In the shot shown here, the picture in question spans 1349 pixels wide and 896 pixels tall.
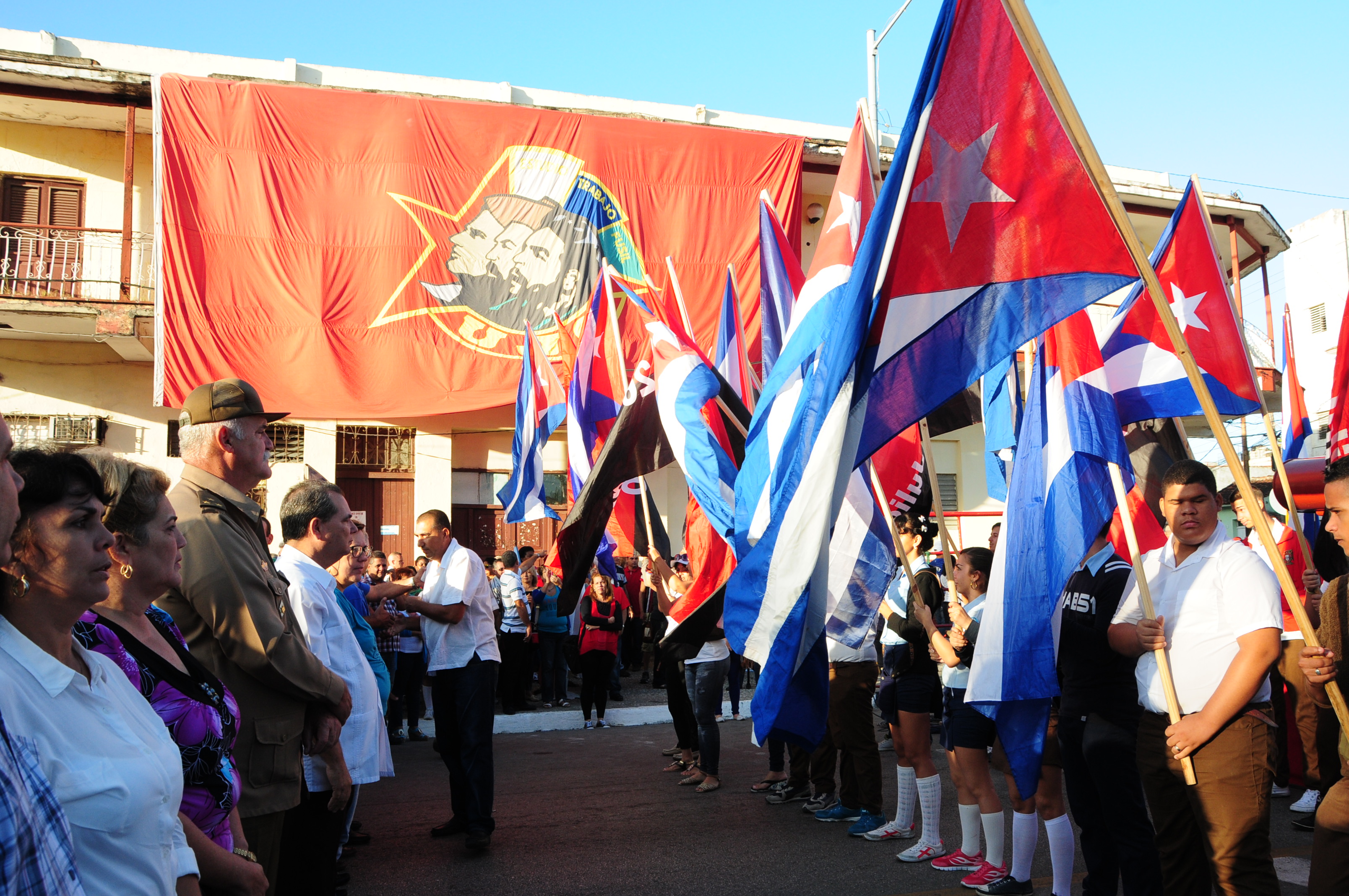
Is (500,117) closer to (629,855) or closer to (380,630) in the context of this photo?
(380,630)

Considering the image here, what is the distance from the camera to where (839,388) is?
388 cm

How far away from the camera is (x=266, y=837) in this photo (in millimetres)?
3252

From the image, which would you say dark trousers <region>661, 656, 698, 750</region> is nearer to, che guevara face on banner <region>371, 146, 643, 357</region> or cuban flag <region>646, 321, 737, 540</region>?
cuban flag <region>646, 321, 737, 540</region>

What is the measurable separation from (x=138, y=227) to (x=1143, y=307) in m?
16.6

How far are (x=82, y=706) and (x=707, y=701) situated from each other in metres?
6.32

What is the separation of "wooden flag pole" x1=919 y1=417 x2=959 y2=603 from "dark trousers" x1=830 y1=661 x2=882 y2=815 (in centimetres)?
112

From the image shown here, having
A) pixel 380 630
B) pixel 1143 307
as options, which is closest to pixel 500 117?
pixel 380 630

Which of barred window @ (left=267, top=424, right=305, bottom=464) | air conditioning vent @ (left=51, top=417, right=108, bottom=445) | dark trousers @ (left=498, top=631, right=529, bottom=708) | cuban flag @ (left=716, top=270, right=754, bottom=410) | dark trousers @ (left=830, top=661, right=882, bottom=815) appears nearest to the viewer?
dark trousers @ (left=830, top=661, right=882, bottom=815)

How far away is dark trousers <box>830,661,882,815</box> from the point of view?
6512 mm

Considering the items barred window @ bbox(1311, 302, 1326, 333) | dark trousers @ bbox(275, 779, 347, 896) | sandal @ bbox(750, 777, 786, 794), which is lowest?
sandal @ bbox(750, 777, 786, 794)

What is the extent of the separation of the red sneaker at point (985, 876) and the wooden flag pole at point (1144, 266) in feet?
7.23

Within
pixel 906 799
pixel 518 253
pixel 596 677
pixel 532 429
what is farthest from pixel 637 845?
pixel 518 253

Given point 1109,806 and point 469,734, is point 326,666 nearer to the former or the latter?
point 469,734

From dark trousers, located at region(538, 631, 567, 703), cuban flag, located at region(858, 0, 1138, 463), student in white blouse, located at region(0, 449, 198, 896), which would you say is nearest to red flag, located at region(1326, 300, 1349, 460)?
cuban flag, located at region(858, 0, 1138, 463)
